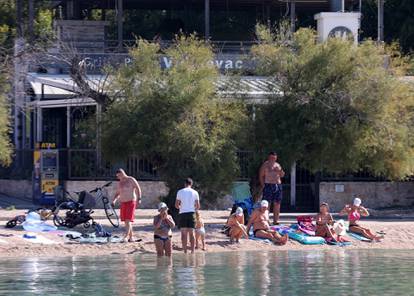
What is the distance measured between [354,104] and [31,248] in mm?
8820

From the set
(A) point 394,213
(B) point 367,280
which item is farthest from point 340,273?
(A) point 394,213

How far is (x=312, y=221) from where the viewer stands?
26953 millimetres

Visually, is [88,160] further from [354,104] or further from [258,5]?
[258,5]

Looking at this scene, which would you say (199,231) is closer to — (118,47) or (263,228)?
(263,228)

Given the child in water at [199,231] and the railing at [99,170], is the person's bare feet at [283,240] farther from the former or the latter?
the railing at [99,170]

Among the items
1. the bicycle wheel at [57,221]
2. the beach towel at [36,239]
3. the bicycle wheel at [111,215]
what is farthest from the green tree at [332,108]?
the beach towel at [36,239]

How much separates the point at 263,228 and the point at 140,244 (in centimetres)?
303

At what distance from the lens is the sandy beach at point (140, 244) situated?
23542 mm

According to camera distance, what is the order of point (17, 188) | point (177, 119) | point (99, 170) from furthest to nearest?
1. point (17, 188)
2. point (99, 170)
3. point (177, 119)

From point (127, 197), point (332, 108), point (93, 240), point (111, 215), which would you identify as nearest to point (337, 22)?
point (332, 108)

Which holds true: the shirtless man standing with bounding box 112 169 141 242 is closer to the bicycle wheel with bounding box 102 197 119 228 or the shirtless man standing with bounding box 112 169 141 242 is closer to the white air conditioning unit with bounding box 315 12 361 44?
the bicycle wheel with bounding box 102 197 119 228

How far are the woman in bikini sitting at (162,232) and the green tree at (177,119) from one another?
3.33m

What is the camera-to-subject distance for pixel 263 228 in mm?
25344

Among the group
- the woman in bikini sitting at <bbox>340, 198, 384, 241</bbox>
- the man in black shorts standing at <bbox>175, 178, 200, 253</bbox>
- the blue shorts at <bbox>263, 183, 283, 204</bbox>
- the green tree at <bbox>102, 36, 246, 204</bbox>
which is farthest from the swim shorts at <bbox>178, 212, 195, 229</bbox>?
the woman in bikini sitting at <bbox>340, 198, 384, 241</bbox>
